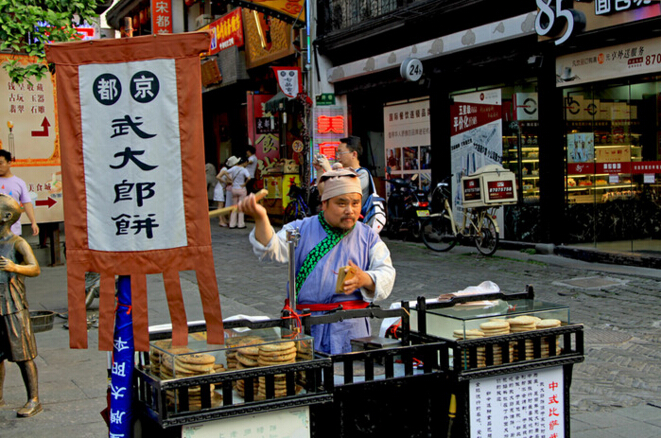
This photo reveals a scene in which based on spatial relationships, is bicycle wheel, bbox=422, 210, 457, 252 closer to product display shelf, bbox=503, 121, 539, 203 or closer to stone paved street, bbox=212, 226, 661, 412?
stone paved street, bbox=212, 226, 661, 412

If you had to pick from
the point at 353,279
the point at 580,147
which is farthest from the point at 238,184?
the point at 353,279

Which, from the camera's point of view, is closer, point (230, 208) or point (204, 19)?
point (230, 208)

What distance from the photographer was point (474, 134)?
14.9 m

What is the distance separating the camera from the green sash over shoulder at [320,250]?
158 inches

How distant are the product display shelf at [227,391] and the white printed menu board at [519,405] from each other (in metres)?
0.79

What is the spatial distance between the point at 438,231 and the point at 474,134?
6.90 ft

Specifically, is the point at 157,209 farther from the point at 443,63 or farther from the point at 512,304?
the point at 443,63

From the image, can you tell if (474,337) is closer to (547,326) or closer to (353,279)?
(547,326)

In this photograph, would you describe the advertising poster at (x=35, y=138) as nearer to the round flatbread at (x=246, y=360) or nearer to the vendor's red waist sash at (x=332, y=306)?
the vendor's red waist sash at (x=332, y=306)

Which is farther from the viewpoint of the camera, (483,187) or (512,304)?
(483,187)

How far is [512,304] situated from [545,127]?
964 cm

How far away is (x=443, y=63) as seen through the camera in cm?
1523

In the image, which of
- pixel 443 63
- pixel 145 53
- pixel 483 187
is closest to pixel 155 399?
pixel 145 53

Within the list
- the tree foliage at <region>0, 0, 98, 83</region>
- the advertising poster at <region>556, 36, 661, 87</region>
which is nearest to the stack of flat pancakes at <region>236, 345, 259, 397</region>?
the tree foliage at <region>0, 0, 98, 83</region>
